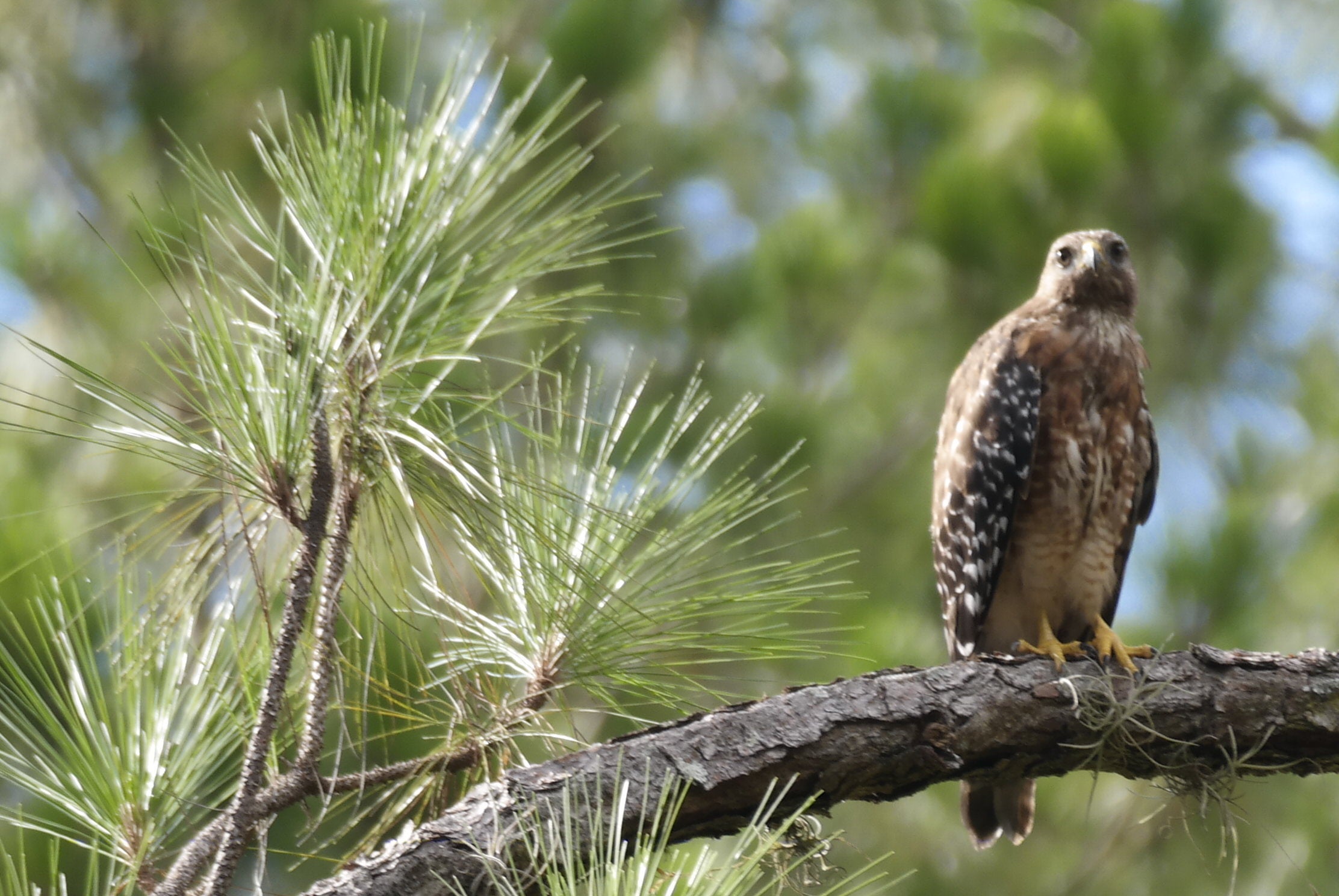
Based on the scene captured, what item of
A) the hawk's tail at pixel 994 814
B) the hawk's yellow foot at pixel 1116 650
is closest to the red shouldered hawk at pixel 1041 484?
the hawk's tail at pixel 994 814

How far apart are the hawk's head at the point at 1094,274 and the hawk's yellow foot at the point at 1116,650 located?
895 millimetres

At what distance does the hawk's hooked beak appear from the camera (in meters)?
3.37

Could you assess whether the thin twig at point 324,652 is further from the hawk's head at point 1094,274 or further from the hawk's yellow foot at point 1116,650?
the hawk's head at point 1094,274

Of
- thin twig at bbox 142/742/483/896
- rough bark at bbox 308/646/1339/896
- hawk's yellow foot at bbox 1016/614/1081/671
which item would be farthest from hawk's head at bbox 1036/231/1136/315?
thin twig at bbox 142/742/483/896

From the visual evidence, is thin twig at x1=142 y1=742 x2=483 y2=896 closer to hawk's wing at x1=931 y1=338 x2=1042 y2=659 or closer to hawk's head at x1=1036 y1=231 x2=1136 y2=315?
hawk's wing at x1=931 y1=338 x2=1042 y2=659

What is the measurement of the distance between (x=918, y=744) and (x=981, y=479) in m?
1.39

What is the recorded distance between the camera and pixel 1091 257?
133 inches

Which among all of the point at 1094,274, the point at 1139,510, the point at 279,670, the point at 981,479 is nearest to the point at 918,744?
the point at 279,670

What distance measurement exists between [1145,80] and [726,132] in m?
2.38

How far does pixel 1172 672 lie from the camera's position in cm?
214

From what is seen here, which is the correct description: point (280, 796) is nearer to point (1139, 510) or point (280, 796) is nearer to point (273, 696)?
point (273, 696)

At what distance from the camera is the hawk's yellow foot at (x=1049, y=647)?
2561 millimetres

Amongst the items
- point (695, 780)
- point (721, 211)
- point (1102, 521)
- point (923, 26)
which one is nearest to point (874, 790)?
point (695, 780)

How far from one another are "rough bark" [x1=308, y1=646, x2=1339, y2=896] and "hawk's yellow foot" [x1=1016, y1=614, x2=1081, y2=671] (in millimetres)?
197
